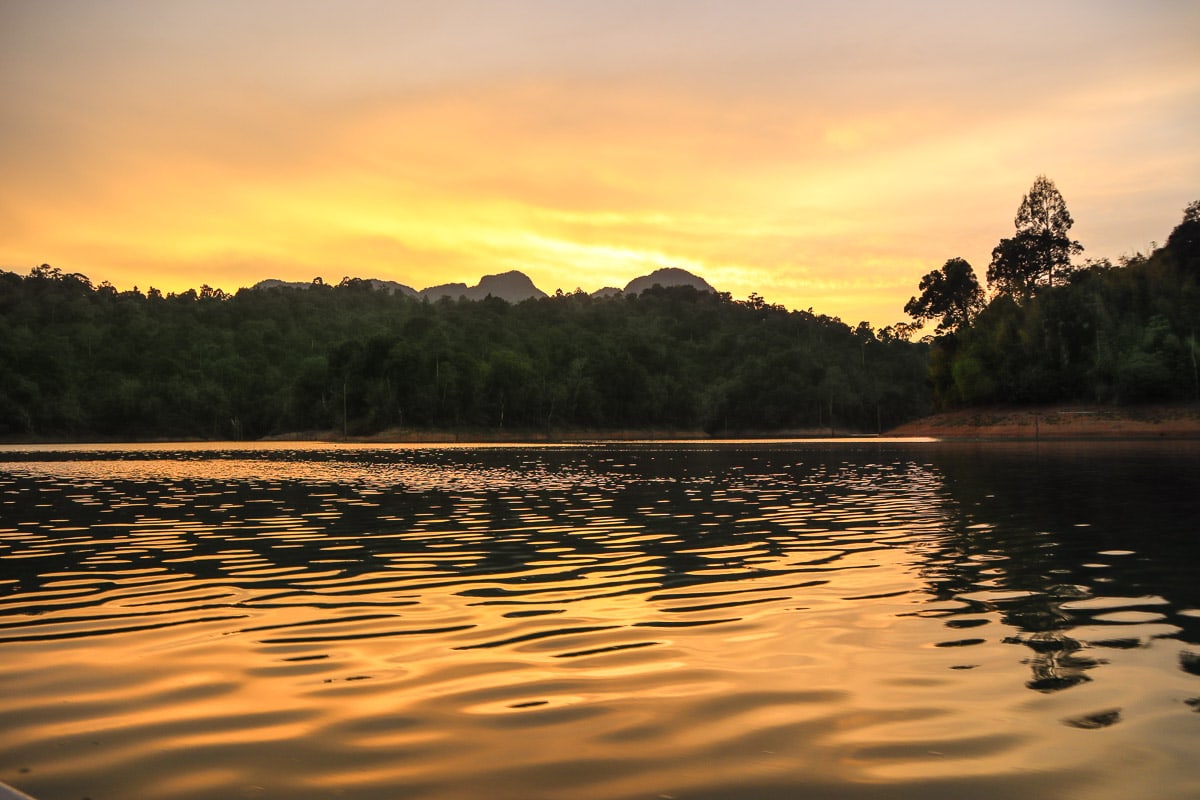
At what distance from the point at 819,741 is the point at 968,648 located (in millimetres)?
4371

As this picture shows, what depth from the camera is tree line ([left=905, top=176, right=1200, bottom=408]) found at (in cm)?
14800

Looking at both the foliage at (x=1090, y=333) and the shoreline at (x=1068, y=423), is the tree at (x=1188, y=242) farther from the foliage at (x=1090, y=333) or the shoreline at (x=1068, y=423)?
the shoreline at (x=1068, y=423)

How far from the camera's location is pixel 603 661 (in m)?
11.0

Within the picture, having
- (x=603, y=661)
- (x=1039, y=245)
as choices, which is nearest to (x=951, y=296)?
(x=1039, y=245)

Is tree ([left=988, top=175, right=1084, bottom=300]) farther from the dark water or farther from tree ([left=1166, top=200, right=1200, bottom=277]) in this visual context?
the dark water

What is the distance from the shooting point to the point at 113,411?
188 metres

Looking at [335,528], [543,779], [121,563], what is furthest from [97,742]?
[335,528]

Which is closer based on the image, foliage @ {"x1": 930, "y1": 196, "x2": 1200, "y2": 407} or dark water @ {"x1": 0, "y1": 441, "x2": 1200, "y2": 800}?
dark water @ {"x1": 0, "y1": 441, "x2": 1200, "y2": 800}

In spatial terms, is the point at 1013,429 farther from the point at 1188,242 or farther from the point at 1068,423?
the point at 1188,242

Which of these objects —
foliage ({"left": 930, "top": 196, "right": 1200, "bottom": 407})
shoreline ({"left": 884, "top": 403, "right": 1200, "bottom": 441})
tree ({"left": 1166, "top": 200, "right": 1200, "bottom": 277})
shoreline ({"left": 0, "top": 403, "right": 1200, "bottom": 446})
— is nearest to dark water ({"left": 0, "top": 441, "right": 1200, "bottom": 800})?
shoreline ({"left": 884, "top": 403, "right": 1200, "bottom": 441})

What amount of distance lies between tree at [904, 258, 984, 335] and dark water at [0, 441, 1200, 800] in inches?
6879

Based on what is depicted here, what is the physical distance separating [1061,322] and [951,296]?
29327 mm

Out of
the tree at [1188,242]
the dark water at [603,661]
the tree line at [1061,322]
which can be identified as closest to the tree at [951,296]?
the tree line at [1061,322]

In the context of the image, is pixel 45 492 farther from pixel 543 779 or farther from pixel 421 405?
pixel 421 405
